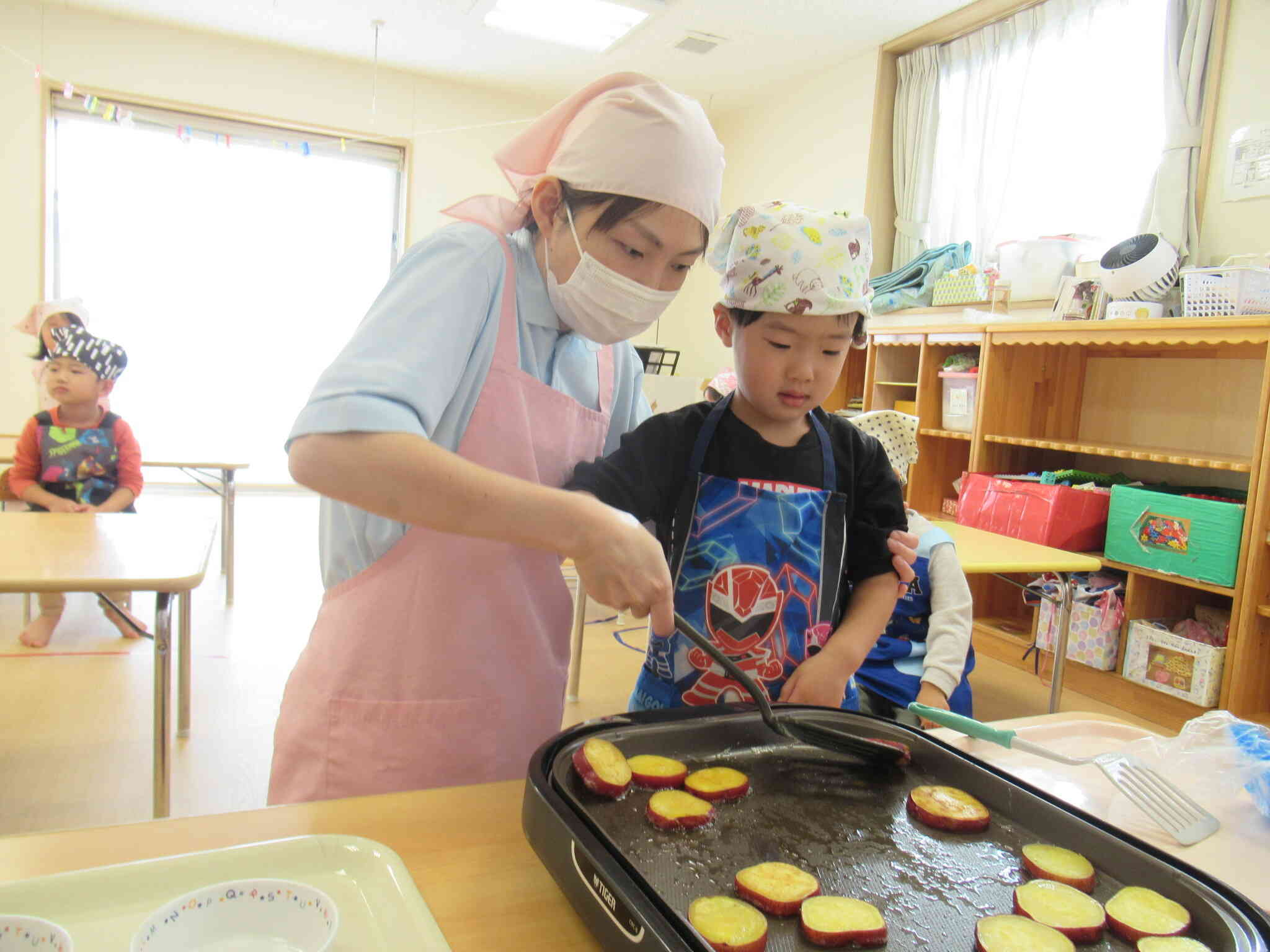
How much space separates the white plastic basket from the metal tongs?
2.96 metres

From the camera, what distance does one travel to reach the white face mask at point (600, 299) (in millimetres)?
904

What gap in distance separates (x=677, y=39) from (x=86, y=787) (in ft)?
15.9

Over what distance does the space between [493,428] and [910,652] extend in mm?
1740

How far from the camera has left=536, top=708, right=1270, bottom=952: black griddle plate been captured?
1.86 ft

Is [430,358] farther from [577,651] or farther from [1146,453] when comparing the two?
[1146,453]

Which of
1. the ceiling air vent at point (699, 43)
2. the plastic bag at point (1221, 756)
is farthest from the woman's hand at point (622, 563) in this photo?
the ceiling air vent at point (699, 43)

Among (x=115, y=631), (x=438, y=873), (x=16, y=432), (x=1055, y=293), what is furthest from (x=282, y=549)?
(x=438, y=873)

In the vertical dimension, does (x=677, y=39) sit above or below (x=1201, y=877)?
above

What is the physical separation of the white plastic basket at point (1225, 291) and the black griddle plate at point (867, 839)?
2957mm

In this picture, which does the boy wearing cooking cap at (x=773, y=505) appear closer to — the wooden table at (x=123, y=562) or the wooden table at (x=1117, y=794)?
the wooden table at (x=1117, y=794)

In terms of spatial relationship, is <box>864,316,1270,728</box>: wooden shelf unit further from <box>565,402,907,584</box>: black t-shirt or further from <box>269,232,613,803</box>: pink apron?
<box>269,232,613,803</box>: pink apron

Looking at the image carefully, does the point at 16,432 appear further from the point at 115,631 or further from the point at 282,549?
the point at 115,631

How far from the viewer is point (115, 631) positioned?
11.3ft

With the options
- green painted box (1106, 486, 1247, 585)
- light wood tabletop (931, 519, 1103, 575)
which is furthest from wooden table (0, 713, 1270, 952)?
green painted box (1106, 486, 1247, 585)
